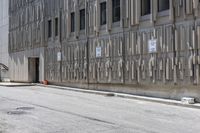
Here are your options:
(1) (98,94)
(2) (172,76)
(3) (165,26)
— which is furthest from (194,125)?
(1) (98,94)

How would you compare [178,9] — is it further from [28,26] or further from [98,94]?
[28,26]

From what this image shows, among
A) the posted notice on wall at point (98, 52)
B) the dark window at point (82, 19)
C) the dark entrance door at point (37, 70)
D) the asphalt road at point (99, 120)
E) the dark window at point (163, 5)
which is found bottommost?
the asphalt road at point (99, 120)

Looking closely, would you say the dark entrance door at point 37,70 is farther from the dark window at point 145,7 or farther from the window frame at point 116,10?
the dark window at point 145,7

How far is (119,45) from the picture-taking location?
25031 millimetres

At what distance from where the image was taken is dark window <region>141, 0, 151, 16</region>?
2262 centimetres

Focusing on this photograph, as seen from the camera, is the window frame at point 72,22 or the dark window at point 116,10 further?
the window frame at point 72,22

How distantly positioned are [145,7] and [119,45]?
10.9ft

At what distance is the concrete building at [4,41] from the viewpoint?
1976 inches

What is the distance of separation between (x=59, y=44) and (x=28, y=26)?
9.99m

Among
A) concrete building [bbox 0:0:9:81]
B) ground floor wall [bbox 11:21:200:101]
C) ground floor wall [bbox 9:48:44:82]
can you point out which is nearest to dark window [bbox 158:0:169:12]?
ground floor wall [bbox 11:21:200:101]

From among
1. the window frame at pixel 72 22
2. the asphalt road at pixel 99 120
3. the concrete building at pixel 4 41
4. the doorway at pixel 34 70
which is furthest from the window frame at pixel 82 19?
the concrete building at pixel 4 41

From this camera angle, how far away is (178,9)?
776 inches

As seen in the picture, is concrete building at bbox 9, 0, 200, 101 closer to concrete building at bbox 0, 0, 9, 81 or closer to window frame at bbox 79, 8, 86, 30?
window frame at bbox 79, 8, 86, 30

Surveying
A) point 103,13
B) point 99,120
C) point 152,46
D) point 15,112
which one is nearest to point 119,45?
point 103,13
